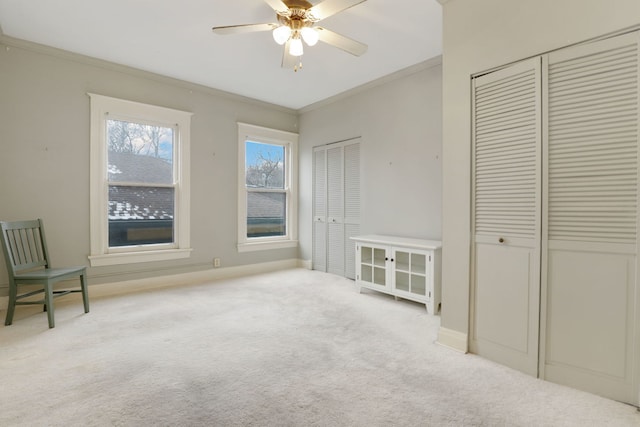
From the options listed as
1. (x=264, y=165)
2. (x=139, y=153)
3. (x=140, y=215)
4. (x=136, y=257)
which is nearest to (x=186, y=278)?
Result: (x=136, y=257)

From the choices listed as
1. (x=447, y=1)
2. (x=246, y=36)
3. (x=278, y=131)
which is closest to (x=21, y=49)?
(x=246, y=36)

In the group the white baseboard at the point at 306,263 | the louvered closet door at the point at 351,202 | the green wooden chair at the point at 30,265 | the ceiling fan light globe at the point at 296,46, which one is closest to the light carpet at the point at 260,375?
the green wooden chair at the point at 30,265

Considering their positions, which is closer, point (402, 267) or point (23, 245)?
point (23, 245)

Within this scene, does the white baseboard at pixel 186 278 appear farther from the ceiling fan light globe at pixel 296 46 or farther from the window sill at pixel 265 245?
the ceiling fan light globe at pixel 296 46

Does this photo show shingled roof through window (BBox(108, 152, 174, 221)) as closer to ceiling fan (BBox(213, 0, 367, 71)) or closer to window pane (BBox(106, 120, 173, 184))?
window pane (BBox(106, 120, 173, 184))

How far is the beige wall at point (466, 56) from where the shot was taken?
1.84 meters

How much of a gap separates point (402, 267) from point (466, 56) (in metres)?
2.11

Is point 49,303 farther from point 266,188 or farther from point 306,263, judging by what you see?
point 306,263

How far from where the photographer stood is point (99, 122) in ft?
11.6

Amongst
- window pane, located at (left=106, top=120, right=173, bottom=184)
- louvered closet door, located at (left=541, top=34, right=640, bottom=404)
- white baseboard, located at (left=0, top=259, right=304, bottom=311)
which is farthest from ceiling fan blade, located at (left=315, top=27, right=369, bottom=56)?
white baseboard, located at (left=0, top=259, right=304, bottom=311)

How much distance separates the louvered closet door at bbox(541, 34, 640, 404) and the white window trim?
393 cm

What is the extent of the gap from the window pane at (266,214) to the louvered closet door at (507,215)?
3469 millimetres

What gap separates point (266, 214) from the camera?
509 cm

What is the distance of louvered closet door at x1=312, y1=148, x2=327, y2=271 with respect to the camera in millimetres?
4883
